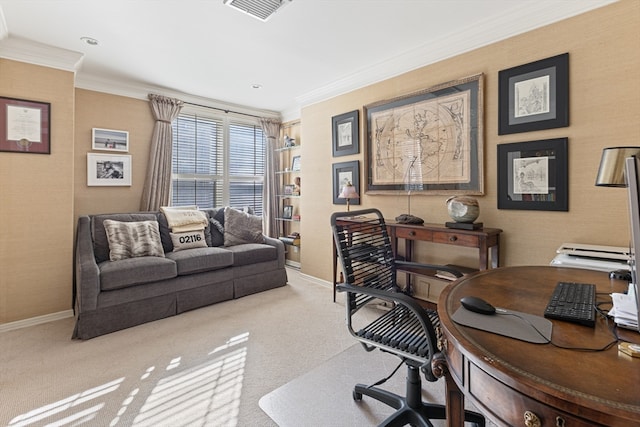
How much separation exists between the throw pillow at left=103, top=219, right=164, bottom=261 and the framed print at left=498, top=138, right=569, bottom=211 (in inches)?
134

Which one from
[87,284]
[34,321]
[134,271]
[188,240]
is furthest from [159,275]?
[34,321]

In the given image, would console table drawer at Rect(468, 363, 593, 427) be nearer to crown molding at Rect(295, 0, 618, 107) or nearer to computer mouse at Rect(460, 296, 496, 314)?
computer mouse at Rect(460, 296, 496, 314)

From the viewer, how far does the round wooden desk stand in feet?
1.84

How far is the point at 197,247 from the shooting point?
11.9 feet

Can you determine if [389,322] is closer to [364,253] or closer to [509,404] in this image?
[364,253]

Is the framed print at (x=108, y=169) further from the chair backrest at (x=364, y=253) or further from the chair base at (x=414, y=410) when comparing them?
the chair base at (x=414, y=410)

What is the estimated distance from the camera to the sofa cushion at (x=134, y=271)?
2640mm

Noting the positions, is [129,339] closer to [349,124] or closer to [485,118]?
[349,124]

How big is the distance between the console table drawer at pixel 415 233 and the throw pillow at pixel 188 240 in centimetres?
238

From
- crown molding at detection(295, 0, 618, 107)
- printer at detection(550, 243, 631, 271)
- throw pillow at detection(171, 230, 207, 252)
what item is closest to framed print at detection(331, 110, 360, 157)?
crown molding at detection(295, 0, 618, 107)

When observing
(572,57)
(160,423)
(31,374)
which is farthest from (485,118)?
(31,374)

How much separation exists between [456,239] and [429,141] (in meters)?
1.05

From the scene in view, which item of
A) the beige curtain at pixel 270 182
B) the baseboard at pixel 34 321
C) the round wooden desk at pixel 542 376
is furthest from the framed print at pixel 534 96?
the baseboard at pixel 34 321

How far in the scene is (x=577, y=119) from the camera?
2.10m
